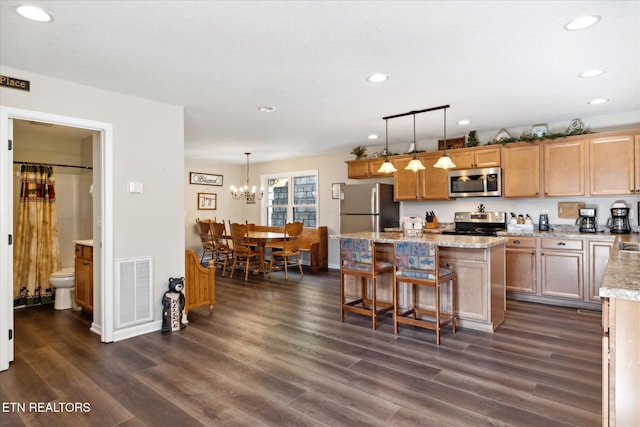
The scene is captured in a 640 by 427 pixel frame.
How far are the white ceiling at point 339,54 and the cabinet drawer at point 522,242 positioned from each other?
1.54m

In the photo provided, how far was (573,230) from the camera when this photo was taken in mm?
4668

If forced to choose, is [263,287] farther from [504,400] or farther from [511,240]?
[504,400]

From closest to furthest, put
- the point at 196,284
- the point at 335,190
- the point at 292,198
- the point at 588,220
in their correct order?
the point at 196,284 < the point at 588,220 < the point at 335,190 < the point at 292,198

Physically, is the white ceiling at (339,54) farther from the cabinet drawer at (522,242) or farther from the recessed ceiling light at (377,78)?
the cabinet drawer at (522,242)

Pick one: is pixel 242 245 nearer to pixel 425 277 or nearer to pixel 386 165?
pixel 386 165

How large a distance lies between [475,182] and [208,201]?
5889mm

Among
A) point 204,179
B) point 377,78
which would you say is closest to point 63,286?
point 377,78

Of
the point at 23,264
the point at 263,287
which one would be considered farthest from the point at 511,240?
the point at 23,264

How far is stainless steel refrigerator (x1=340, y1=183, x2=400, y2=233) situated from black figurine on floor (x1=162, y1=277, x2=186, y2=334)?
3.32 m

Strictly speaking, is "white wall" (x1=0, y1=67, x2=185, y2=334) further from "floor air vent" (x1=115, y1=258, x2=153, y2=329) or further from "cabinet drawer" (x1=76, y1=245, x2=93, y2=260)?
"cabinet drawer" (x1=76, y1=245, x2=93, y2=260)

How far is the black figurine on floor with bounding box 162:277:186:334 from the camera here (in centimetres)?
362

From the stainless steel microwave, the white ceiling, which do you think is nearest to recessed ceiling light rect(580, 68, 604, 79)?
the white ceiling

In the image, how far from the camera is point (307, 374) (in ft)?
8.72

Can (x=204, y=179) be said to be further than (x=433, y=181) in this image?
Yes
